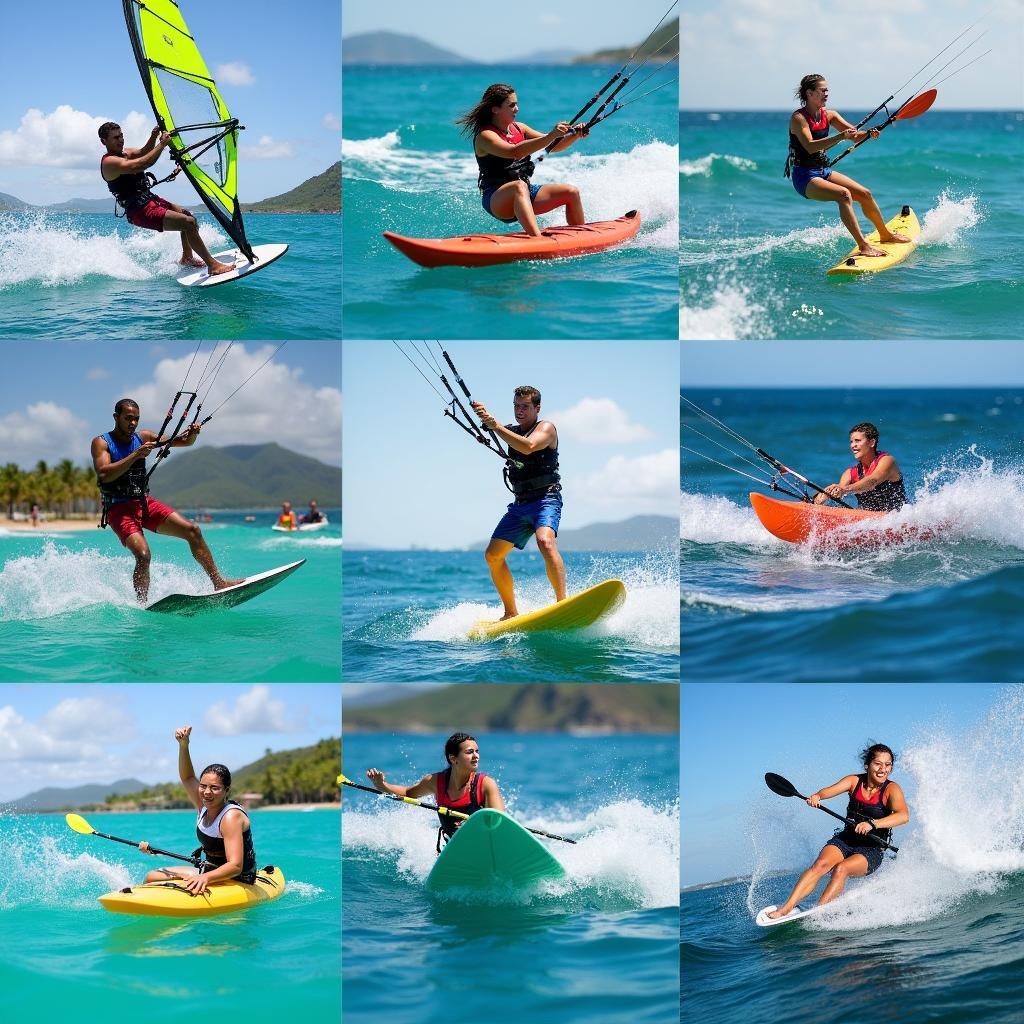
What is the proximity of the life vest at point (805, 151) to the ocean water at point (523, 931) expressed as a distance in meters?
3.61

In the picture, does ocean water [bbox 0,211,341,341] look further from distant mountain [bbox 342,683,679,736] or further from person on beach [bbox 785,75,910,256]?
person on beach [bbox 785,75,910,256]

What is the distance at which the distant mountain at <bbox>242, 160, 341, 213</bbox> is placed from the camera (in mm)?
6789

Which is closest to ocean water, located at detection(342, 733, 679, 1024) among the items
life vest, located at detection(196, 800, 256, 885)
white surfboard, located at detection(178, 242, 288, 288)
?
life vest, located at detection(196, 800, 256, 885)

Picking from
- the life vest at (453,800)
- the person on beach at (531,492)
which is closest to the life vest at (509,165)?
the person on beach at (531,492)

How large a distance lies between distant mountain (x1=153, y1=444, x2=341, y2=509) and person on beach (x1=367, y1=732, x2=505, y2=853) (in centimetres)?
201

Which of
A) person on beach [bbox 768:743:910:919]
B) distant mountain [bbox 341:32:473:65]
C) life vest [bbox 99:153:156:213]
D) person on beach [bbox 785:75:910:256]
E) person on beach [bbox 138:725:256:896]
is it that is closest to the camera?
person on beach [bbox 138:725:256:896]

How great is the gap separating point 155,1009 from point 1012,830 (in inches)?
176

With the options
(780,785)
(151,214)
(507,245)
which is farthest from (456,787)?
(151,214)

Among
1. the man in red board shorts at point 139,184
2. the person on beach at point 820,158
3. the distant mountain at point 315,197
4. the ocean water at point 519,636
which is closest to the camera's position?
the ocean water at point 519,636

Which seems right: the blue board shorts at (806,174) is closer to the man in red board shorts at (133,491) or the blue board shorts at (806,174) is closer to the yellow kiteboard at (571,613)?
the yellow kiteboard at (571,613)

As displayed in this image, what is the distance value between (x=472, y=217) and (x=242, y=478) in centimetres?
310

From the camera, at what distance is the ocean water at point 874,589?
584 centimetres

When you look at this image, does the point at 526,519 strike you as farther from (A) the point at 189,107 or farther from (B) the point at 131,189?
(A) the point at 189,107

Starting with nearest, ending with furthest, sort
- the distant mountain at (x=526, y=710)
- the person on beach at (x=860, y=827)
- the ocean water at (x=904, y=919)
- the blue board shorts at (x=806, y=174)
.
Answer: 1. the ocean water at (x=904, y=919)
2. the person on beach at (x=860, y=827)
3. the blue board shorts at (x=806, y=174)
4. the distant mountain at (x=526, y=710)
